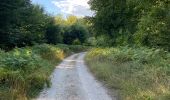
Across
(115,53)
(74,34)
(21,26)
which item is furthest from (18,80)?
(74,34)

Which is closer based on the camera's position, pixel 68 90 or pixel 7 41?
pixel 68 90

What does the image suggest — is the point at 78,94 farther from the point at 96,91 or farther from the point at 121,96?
the point at 121,96

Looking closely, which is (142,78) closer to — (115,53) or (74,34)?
(115,53)

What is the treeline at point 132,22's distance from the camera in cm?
2678

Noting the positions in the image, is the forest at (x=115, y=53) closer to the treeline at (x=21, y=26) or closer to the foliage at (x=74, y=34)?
the treeline at (x=21, y=26)

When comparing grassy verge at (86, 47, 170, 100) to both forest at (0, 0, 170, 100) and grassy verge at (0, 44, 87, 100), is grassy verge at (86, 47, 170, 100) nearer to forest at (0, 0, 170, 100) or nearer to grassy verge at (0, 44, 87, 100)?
forest at (0, 0, 170, 100)

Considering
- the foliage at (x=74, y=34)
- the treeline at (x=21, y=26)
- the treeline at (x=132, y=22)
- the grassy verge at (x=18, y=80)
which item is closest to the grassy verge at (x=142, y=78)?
the treeline at (x=132, y=22)

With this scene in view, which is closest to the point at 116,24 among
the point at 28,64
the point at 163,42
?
the point at 163,42

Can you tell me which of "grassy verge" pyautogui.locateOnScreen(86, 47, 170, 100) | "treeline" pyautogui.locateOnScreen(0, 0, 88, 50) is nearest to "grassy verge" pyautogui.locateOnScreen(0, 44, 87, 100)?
"grassy verge" pyautogui.locateOnScreen(86, 47, 170, 100)

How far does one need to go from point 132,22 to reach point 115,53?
11396mm

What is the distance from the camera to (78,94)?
17453 millimetres

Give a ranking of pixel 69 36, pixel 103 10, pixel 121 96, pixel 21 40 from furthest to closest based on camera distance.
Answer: pixel 69 36
pixel 21 40
pixel 103 10
pixel 121 96

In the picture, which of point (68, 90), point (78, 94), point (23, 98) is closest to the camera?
point (23, 98)

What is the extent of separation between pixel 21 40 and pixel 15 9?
11189 mm
